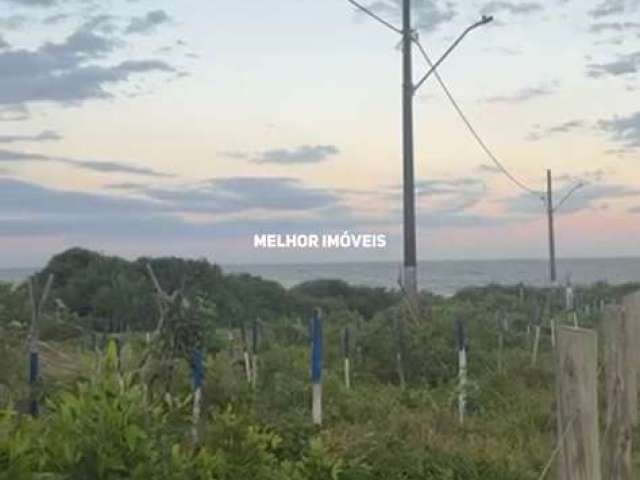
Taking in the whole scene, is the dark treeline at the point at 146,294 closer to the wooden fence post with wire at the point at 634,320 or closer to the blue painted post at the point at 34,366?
the blue painted post at the point at 34,366

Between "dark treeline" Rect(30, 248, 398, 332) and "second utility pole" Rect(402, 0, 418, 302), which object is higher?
"second utility pole" Rect(402, 0, 418, 302)

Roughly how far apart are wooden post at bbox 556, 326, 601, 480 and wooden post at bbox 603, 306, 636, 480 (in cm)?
180

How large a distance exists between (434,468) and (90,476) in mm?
4053

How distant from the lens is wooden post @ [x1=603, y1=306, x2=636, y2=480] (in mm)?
6109

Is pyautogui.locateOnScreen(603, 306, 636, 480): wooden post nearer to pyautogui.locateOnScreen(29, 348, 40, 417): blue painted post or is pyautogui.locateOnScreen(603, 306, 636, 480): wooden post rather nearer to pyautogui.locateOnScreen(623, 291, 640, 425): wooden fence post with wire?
pyautogui.locateOnScreen(623, 291, 640, 425): wooden fence post with wire

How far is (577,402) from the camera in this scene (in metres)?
4.27

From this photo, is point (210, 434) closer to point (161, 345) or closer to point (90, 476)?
point (161, 345)

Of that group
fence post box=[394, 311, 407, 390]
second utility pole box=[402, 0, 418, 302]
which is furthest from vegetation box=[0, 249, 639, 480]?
second utility pole box=[402, 0, 418, 302]

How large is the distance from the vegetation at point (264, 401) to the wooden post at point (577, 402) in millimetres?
1540

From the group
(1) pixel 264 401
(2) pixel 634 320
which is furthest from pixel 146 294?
(2) pixel 634 320

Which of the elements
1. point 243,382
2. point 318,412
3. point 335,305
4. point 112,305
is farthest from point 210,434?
point 335,305

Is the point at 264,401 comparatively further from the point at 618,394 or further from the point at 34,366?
the point at 618,394

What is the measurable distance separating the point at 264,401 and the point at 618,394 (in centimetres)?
512

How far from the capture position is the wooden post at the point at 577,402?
418cm
